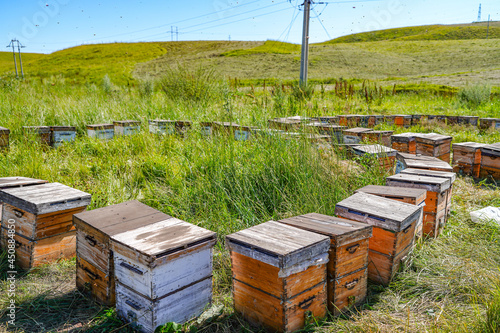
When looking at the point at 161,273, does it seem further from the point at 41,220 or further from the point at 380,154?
the point at 380,154

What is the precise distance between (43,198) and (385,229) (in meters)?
2.72

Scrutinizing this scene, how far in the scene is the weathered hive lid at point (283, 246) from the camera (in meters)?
2.04

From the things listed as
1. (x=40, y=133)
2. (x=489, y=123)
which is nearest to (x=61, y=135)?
(x=40, y=133)

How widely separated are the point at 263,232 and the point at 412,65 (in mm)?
50351

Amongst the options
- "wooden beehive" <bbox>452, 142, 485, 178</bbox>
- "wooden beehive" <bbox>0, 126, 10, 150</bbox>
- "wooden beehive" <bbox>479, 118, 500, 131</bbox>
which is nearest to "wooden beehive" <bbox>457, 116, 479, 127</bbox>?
"wooden beehive" <bbox>479, 118, 500, 131</bbox>

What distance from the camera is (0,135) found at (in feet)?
17.6

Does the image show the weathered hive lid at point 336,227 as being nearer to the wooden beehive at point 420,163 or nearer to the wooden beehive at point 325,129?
the wooden beehive at point 325,129

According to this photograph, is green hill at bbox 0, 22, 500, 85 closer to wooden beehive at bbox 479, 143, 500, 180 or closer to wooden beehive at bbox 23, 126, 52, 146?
wooden beehive at bbox 479, 143, 500, 180

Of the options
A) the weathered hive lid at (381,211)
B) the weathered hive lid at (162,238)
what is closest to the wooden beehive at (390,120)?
the weathered hive lid at (381,211)

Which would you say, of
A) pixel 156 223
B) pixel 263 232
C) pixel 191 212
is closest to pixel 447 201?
pixel 263 232

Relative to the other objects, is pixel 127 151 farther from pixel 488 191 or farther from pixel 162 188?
pixel 488 191

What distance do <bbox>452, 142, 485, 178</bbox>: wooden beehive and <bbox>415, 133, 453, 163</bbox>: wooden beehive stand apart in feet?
0.60

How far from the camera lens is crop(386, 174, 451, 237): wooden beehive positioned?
3455 mm

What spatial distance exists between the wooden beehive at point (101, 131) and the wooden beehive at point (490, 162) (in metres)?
6.22
